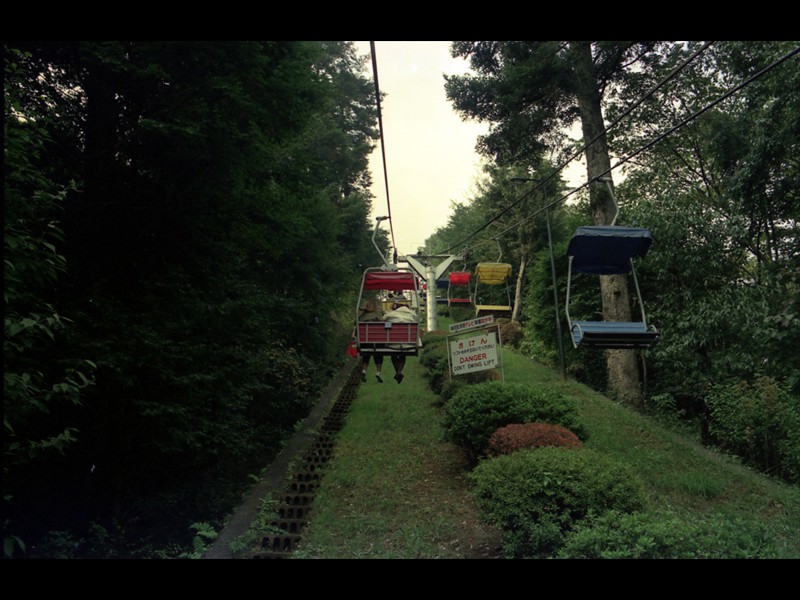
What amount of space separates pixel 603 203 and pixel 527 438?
848cm

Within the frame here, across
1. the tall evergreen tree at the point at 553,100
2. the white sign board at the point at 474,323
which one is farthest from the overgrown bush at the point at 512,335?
the white sign board at the point at 474,323

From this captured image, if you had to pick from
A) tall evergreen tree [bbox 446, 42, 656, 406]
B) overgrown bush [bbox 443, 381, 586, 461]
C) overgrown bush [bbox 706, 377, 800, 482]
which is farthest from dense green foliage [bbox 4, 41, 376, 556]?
overgrown bush [bbox 706, 377, 800, 482]

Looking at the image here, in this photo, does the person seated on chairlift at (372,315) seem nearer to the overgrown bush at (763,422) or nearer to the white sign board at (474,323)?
the white sign board at (474,323)

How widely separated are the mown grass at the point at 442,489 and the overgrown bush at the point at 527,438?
0.99 meters

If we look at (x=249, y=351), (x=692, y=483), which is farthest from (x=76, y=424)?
(x=692, y=483)

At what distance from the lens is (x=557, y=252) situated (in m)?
22.5

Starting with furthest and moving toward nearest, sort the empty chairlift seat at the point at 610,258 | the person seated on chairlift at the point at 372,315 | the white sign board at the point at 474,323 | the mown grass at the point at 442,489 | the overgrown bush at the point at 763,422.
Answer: the white sign board at the point at 474,323, the overgrown bush at the point at 763,422, the person seated on chairlift at the point at 372,315, the empty chairlift seat at the point at 610,258, the mown grass at the point at 442,489

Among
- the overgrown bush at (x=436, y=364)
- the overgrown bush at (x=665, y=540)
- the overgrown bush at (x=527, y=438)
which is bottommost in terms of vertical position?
the overgrown bush at (x=665, y=540)

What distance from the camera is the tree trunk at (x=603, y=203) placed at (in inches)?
557

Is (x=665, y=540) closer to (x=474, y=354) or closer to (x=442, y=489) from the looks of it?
(x=442, y=489)

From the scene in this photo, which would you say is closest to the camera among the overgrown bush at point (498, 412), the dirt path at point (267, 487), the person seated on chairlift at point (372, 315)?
the dirt path at point (267, 487)

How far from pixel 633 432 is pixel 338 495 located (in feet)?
22.4
